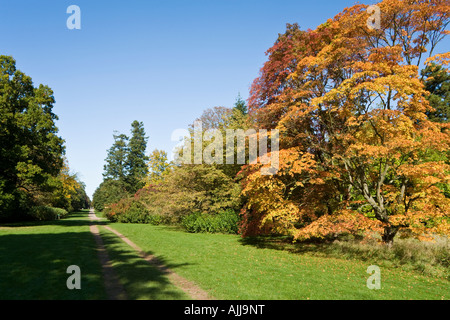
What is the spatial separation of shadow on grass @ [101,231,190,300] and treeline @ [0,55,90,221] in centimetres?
1543

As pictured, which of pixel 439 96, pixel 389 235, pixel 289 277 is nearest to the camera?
pixel 289 277

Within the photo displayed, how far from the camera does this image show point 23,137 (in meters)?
20.9

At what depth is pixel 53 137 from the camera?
2217 centimetres

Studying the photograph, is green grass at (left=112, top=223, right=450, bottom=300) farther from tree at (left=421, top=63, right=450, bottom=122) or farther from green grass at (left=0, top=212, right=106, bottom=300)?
tree at (left=421, top=63, right=450, bottom=122)

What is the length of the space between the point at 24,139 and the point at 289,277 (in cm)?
2439

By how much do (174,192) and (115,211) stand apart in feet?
44.1

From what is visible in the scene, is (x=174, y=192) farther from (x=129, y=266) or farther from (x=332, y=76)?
(x=332, y=76)

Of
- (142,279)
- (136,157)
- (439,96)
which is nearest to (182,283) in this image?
(142,279)

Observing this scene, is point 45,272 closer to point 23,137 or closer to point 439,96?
point 23,137

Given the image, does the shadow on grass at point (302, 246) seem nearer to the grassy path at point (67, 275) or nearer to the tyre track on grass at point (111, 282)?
the grassy path at point (67, 275)

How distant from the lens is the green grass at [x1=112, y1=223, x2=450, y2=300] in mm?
6469

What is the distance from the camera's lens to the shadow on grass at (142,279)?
590 centimetres

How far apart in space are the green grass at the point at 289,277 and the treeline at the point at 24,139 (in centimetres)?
1578

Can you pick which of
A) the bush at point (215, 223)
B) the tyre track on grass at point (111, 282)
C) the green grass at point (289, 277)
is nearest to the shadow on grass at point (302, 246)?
the green grass at point (289, 277)
